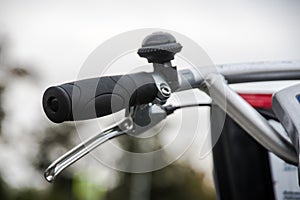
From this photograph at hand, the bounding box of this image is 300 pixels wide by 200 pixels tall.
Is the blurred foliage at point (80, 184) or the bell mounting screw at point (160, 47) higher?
the blurred foliage at point (80, 184)

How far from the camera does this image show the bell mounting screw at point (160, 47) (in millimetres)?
956

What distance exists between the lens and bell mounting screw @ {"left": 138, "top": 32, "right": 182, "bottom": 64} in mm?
956

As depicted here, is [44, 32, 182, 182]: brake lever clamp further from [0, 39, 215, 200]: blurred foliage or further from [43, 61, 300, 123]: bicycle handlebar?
[0, 39, 215, 200]: blurred foliage

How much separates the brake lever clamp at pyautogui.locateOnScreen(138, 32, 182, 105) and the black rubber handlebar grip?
13mm

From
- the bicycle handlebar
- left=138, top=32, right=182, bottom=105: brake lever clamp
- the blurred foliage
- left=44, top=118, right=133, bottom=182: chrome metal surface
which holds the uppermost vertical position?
the blurred foliage

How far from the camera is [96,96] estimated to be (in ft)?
2.95

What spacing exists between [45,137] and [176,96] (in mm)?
9373

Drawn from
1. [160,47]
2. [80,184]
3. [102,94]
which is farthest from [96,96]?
[80,184]

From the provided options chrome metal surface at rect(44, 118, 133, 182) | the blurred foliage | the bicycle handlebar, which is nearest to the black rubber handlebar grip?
the bicycle handlebar

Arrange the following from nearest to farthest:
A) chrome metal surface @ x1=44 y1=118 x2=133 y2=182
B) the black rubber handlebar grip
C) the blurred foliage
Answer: the black rubber handlebar grip, chrome metal surface @ x1=44 y1=118 x2=133 y2=182, the blurred foliage

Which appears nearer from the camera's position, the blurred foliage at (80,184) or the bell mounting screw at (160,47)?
the bell mounting screw at (160,47)

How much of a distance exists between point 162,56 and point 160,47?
17 mm

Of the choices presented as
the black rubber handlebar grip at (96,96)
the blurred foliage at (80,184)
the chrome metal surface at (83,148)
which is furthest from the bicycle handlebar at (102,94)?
the blurred foliage at (80,184)

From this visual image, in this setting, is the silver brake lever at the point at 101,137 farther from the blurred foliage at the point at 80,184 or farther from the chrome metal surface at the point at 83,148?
the blurred foliage at the point at 80,184
